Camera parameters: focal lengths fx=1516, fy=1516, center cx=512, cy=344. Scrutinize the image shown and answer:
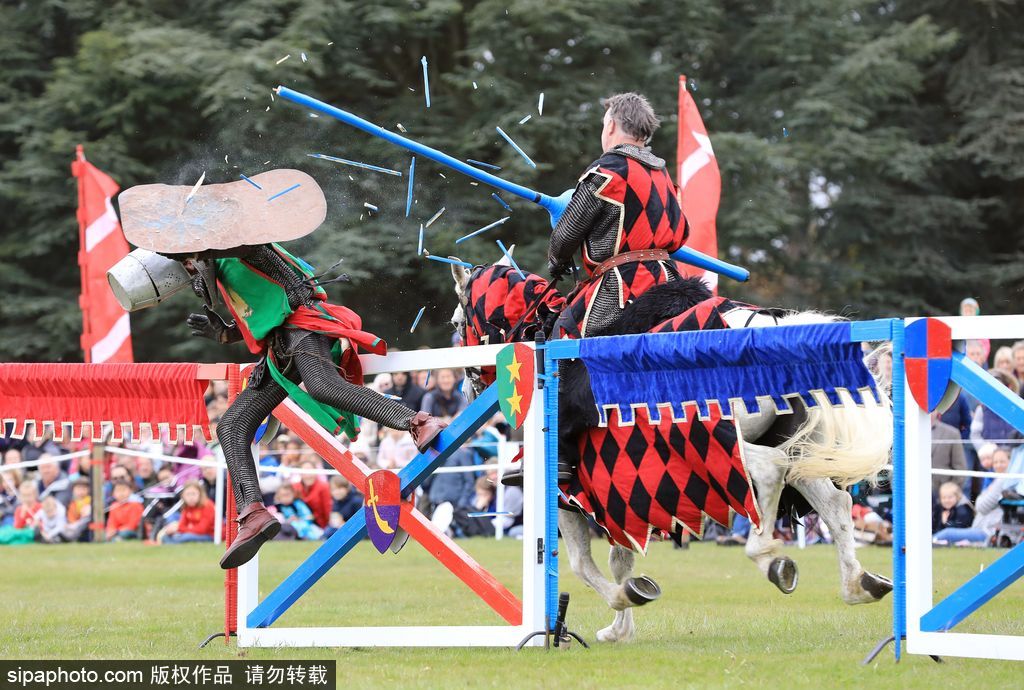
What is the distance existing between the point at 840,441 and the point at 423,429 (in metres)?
1.69

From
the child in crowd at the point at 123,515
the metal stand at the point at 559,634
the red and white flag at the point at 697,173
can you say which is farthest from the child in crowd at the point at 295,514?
the metal stand at the point at 559,634

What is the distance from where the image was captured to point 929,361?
5.15m

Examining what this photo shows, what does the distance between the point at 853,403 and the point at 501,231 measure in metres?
10.6

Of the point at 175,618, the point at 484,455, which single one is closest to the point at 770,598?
the point at 175,618

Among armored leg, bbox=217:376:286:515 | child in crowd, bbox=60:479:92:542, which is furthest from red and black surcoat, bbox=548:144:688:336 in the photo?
child in crowd, bbox=60:479:92:542

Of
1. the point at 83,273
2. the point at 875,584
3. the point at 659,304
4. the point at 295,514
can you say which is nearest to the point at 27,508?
the point at 83,273

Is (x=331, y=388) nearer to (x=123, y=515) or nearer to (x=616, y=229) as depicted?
(x=616, y=229)

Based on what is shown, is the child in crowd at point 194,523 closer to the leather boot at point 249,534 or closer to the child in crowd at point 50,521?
the child in crowd at point 50,521

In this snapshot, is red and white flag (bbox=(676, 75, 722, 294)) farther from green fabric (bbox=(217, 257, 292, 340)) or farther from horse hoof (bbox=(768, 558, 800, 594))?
horse hoof (bbox=(768, 558, 800, 594))

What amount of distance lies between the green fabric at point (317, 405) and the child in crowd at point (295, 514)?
729cm

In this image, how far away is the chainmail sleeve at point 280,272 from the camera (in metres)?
6.52

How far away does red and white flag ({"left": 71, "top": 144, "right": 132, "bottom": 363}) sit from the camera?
13383mm

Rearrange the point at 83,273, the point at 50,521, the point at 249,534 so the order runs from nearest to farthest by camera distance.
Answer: the point at 249,534
the point at 83,273
the point at 50,521

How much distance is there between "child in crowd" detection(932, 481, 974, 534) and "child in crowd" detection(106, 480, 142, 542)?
24.7 ft
